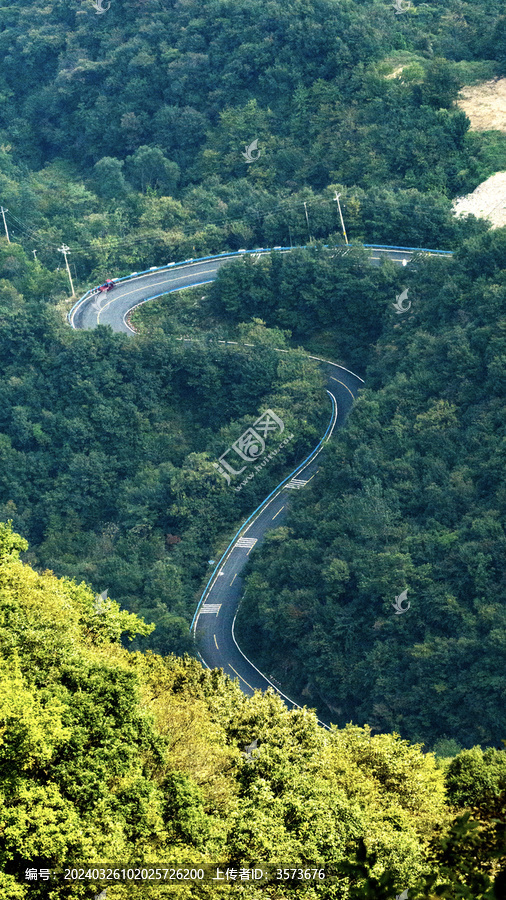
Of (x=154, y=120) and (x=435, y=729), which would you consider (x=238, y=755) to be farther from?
(x=154, y=120)

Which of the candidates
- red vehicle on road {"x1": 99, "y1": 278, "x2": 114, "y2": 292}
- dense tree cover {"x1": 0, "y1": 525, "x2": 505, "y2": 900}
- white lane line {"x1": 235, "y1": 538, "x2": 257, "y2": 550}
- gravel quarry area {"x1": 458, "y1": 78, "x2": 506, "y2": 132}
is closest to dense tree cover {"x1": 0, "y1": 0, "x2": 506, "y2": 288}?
gravel quarry area {"x1": 458, "y1": 78, "x2": 506, "y2": 132}

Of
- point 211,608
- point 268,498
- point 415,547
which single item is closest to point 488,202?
point 268,498

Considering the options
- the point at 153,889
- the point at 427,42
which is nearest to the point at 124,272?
the point at 427,42

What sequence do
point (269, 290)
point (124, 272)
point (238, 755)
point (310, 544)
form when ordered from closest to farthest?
point (238, 755) < point (310, 544) < point (269, 290) < point (124, 272)

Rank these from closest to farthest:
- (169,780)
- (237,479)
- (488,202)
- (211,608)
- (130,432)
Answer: (169,780) → (211,608) → (237,479) → (488,202) → (130,432)

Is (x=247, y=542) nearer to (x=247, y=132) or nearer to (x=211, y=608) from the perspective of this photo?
(x=211, y=608)

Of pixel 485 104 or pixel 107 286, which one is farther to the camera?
pixel 107 286

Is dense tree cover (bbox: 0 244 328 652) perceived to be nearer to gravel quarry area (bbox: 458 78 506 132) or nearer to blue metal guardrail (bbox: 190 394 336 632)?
blue metal guardrail (bbox: 190 394 336 632)
